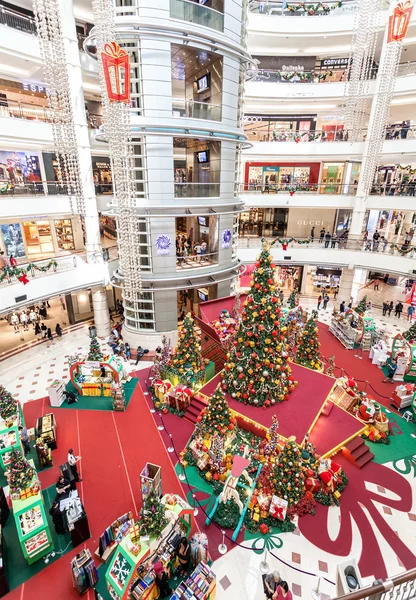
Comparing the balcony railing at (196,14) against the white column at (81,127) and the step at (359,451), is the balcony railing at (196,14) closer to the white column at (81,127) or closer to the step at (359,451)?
the white column at (81,127)

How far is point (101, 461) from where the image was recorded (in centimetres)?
968

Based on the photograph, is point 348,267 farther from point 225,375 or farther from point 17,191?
point 17,191

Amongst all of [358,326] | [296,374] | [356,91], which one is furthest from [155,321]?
[356,91]

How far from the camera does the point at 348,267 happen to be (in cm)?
2045

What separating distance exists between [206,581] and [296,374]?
7.39m

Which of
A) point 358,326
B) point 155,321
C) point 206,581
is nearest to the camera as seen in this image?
A: point 206,581

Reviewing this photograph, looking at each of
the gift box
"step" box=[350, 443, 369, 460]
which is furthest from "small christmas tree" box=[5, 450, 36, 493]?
"step" box=[350, 443, 369, 460]

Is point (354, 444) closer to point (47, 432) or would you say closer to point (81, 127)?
point (47, 432)

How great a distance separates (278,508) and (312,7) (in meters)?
24.7

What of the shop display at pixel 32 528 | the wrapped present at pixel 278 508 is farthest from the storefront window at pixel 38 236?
the wrapped present at pixel 278 508

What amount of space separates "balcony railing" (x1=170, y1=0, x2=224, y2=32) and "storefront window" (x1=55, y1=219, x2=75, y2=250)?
43.1 ft

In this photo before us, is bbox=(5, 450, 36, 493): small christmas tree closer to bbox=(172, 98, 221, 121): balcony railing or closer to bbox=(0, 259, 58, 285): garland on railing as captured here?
bbox=(0, 259, 58, 285): garland on railing

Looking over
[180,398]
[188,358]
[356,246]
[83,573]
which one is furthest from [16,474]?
[356,246]

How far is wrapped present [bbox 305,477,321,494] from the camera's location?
328 inches
